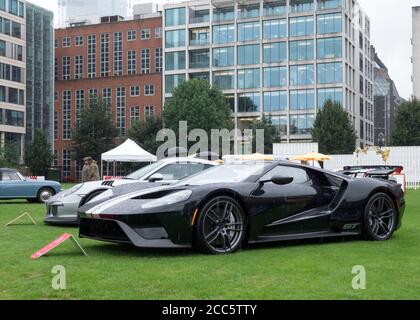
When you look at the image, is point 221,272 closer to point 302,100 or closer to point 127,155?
point 127,155

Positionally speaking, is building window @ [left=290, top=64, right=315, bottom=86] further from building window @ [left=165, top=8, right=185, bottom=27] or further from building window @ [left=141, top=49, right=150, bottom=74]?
building window @ [left=141, top=49, right=150, bottom=74]

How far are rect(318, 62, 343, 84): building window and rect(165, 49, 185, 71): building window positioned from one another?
70.4 feet

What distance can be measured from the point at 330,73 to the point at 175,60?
24245 mm

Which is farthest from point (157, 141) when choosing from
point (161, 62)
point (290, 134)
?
point (161, 62)

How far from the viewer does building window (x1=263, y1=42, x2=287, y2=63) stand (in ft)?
273

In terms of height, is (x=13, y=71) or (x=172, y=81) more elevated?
(x=13, y=71)

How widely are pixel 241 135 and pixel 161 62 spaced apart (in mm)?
24334

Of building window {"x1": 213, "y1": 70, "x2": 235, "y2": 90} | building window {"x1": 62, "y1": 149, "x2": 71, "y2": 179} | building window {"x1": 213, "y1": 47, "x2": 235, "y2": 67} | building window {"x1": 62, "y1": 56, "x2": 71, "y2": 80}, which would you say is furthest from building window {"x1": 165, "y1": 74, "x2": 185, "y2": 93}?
building window {"x1": 62, "y1": 149, "x2": 71, "y2": 179}

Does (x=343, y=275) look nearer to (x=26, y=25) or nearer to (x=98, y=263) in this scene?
(x=98, y=263)

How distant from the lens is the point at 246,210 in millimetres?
7648

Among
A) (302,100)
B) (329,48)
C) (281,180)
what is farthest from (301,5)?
(281,180)

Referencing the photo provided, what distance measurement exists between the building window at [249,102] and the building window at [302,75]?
18.4 ft

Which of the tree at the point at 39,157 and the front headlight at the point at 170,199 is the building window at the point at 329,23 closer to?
the tree at the point at 39,157

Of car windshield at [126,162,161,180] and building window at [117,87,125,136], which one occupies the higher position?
building window at [117,87,125,136]
